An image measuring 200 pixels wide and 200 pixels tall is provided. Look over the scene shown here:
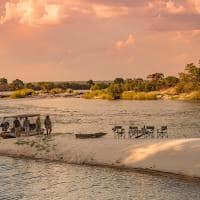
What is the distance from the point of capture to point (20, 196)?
35.9 m

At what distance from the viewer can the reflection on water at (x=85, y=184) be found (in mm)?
35500

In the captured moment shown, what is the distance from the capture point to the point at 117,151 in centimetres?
4697

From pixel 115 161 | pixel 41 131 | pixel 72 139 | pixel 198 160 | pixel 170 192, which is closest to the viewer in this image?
pixel 170 192

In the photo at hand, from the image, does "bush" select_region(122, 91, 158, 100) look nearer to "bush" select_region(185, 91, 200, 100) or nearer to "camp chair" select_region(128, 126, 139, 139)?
"bush" select_region(185, 91, 200, 100)

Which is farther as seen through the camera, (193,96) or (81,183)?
(193,96)

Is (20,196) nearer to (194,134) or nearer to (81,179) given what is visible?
(81,179)

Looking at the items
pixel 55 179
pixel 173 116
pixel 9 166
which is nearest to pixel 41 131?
pixel 9 166

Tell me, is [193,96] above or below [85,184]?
above

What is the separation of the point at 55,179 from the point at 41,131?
68.4 ft

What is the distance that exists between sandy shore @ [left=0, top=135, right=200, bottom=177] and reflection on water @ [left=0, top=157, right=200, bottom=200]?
1.61m

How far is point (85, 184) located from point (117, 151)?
27.6 feet

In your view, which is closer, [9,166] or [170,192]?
[170,192]

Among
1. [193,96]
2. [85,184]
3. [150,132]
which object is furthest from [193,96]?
[85,184]

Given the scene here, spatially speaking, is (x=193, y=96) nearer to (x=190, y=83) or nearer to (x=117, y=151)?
(x=190, y=83)
